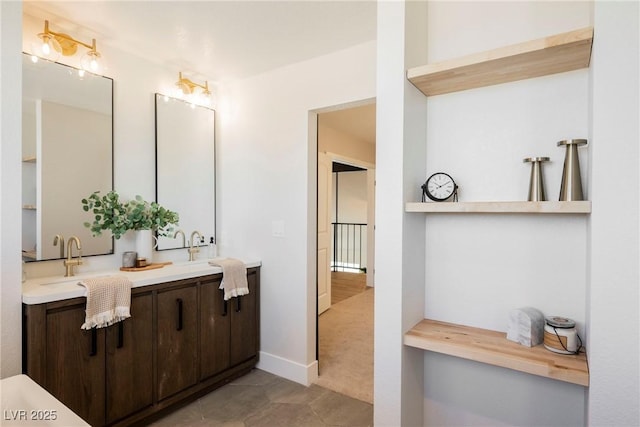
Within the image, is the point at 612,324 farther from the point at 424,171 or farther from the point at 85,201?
the point at 85,201

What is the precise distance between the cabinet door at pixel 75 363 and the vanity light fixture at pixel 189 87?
1.87 meters

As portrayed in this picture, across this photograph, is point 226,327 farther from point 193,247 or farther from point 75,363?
point 75,363

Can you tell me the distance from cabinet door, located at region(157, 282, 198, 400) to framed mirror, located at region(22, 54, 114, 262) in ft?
2.08

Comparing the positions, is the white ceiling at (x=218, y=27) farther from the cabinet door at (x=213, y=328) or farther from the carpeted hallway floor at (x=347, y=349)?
the carpeted hallway floor at (x=347, y=349)

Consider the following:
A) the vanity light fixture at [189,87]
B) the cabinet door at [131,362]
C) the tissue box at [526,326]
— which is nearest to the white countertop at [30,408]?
the cabinet door at [131,362]

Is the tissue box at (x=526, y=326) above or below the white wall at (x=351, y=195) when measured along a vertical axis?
below

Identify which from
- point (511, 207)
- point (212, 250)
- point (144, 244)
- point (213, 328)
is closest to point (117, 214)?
point (144, 244)

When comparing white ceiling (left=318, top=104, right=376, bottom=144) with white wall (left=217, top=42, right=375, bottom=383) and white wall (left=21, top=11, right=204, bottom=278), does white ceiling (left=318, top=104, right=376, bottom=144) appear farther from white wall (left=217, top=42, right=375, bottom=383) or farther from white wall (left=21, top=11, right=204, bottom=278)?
white wall (left=21, top=11, right=204, bottom=278)

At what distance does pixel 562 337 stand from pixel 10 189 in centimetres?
247

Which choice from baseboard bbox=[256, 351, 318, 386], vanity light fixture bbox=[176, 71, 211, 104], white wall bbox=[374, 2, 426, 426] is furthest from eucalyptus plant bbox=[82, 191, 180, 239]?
white wall bbox=[374, 2, 426, 426]

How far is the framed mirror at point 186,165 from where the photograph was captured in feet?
9.16

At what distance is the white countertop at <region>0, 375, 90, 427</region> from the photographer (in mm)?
971

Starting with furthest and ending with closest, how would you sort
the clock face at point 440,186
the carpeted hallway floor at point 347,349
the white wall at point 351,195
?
the white wall at point 351,195
the carpeted hallway floor at point 347,349
the clock face at point 440,186

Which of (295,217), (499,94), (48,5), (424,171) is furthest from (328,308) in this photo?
(48,5)
